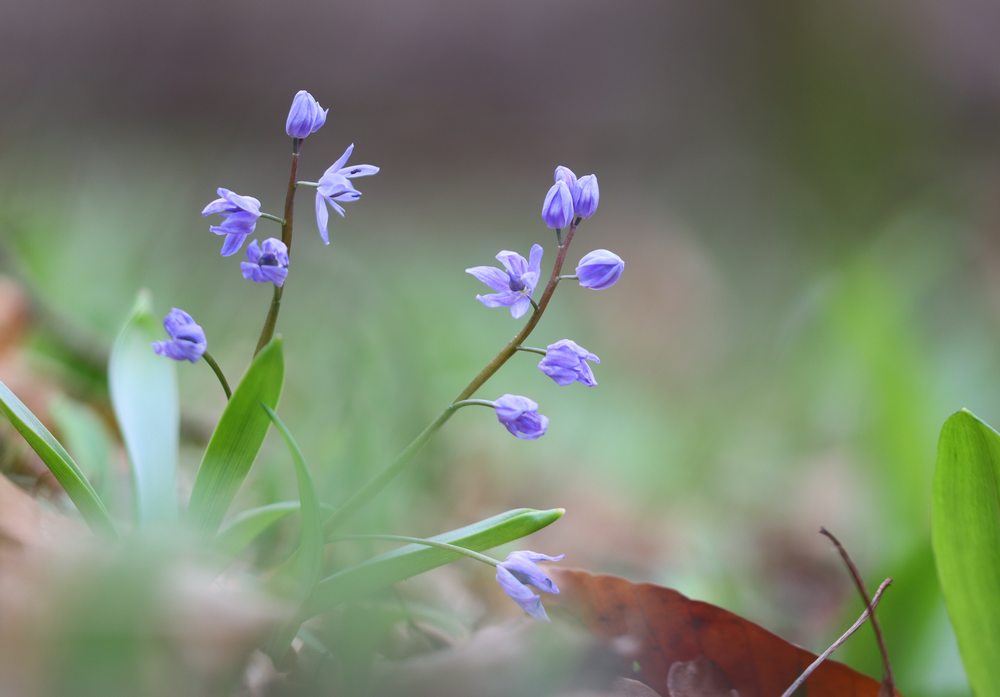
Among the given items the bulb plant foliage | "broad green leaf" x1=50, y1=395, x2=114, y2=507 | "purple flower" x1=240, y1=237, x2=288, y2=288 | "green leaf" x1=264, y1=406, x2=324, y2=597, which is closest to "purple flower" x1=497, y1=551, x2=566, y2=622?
the bulb plant foliage

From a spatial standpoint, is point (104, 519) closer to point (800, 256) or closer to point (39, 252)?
point (39, 252)

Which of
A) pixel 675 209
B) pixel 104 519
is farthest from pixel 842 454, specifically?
pixel 675 209

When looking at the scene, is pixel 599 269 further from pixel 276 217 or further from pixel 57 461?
pixel 57 461

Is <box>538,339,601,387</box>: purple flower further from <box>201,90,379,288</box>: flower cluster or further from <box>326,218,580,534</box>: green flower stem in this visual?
<box>201,90,379,288</box>: flower cluster

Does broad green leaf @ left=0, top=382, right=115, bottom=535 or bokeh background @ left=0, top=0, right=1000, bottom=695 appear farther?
bokeh background @ left=0, top=0, right=1000, bottom=695

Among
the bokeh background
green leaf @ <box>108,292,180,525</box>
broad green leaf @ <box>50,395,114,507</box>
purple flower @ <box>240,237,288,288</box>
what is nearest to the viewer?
purple flower @ <box>240,237,288,288</box>

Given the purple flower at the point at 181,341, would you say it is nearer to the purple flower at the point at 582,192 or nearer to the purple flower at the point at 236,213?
the purple flower at the point at 236,213
